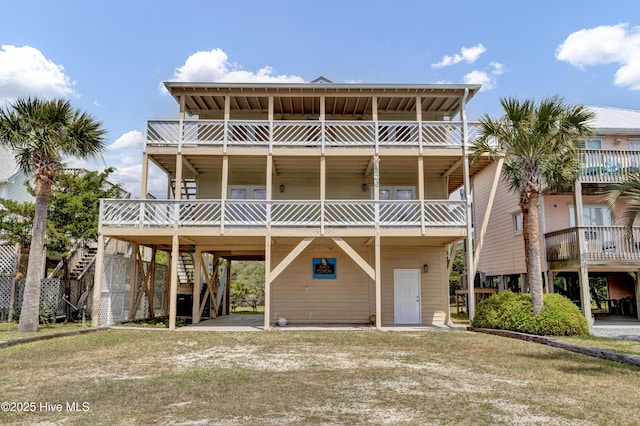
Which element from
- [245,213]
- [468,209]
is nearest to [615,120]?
[468,209]

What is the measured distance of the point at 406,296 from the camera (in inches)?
679

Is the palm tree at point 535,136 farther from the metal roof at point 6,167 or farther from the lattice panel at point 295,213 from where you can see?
the metal roof at point 6,167

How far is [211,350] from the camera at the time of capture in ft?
33.7

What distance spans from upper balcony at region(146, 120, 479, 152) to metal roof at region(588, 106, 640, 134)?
6523mm

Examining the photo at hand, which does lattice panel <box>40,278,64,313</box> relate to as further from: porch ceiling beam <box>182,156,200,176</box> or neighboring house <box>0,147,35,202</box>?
neighboring house <box>0,147,35,202</box>

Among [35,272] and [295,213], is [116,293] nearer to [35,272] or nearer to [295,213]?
[35,272]

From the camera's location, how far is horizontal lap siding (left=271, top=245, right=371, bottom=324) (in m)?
17.1

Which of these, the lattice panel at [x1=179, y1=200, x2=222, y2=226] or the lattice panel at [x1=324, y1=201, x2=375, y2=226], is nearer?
the lattice panel at [x1=179, y1=200, x2=222, y2=226]

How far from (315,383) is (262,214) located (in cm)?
912

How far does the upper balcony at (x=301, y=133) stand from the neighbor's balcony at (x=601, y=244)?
4878 mm

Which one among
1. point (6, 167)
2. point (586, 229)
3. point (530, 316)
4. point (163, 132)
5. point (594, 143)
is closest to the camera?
point (530, 316)

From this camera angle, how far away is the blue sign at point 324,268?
17.3 m

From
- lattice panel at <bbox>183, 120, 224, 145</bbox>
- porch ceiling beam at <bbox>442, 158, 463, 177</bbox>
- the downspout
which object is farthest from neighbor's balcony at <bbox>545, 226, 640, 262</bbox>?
lattice panel at <bbox>183, 120, 224, 145</bbox>

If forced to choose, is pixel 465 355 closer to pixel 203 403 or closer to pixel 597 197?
pixel 203 403
